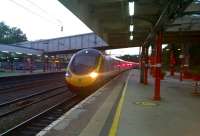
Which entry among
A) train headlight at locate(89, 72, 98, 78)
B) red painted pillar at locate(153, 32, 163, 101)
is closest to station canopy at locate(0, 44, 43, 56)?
train headlight at locate(89, 72, 98, 78)

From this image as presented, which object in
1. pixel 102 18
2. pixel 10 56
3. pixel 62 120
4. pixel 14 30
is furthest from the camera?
pixel 14 30

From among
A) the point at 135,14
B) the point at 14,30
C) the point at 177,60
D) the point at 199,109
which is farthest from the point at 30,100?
the point at 14,30

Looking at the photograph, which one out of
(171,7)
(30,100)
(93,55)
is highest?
(171,7)

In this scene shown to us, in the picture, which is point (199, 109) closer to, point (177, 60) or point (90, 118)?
point (90, 118)

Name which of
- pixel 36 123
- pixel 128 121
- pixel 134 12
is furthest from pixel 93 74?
pixel 128 121

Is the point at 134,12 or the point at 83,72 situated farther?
the point at 83,72

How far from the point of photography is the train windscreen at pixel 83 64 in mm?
24422

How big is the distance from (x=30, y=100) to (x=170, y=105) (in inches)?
328

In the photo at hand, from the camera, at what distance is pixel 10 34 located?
150000 mm

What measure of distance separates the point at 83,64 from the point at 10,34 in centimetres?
12915

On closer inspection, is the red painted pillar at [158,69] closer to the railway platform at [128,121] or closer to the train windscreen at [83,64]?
the railway platform at [128,121]

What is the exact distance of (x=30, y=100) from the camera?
22812 millimetres

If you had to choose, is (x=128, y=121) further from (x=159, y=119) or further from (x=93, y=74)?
(x=93, y=74)

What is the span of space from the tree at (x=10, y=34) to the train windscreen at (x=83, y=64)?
4631 inches
